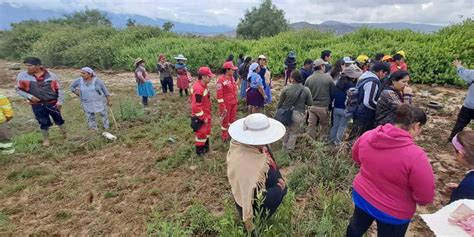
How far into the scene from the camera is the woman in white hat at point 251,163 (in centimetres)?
216

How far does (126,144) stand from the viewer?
573cm

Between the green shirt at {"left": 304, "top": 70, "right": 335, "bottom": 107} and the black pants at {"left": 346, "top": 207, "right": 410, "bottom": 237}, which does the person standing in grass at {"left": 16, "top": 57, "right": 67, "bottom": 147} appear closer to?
the green shirt at {"left": 304, "top": 70, "right": 335, "bottom": 107}

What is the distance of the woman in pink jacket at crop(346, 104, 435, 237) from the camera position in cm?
185

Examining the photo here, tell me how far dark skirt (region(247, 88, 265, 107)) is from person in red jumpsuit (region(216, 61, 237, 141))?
57 cm

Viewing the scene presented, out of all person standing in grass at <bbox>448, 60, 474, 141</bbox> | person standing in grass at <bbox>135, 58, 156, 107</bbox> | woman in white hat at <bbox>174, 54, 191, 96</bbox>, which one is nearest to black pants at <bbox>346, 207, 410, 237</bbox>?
person standing in grass at <bbox>448, 60, 474, 141</bbox>

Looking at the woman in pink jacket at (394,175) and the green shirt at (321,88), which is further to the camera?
the green shirt at (321,88)

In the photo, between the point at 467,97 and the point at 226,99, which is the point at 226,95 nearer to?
the point at 226,99

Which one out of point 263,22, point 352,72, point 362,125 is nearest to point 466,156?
point 362,125

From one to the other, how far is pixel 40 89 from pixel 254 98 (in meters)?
3.99

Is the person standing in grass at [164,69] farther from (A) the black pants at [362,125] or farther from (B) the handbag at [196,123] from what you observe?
(A) the black pants at [362,125]

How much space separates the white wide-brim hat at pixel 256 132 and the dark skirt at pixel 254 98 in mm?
3652

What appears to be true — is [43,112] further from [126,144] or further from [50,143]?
[126,144]

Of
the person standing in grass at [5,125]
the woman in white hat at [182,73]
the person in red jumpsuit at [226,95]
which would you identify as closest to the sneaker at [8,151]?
the person standing in grass at [5,125]

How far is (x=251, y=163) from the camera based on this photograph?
7.07 feet
